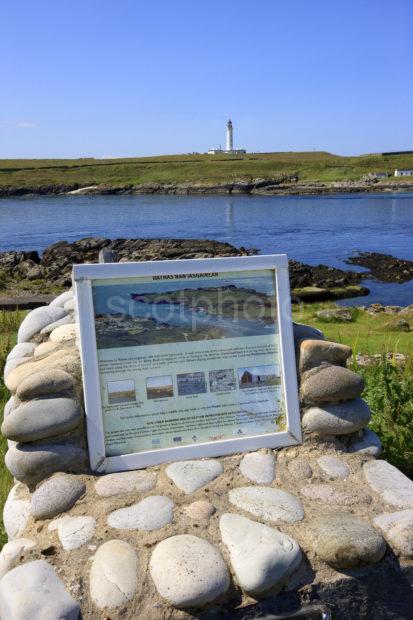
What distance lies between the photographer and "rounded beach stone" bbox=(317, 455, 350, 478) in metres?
3.60

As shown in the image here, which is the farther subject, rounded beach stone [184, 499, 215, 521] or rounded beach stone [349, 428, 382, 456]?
rounded beach stone [349, 428, 382, 456]

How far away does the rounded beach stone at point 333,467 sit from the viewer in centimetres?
360

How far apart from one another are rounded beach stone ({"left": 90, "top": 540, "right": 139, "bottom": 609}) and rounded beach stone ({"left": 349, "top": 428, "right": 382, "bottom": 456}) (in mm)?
1576

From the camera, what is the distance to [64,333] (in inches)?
168

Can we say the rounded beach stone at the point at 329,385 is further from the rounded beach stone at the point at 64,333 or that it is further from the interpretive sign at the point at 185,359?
the rounded beach stone at the point at 64,333

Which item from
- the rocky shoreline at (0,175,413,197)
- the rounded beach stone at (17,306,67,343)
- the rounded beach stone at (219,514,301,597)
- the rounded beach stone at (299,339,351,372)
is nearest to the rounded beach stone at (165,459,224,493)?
the rounded beach stone at (219,514,301,597)

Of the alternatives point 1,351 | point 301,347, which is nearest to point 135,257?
point 1,351

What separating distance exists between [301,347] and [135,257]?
87.5ft

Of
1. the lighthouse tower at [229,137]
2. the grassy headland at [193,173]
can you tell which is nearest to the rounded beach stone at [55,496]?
the grassy headland at [193,173]

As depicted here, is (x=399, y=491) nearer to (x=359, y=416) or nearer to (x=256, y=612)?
(x=359, y=416)

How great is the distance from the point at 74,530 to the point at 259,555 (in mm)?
865

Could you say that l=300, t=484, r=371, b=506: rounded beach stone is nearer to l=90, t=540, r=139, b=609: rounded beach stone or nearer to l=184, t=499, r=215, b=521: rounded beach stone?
l=184, t=499, r=215, b=521: rounded beach stone

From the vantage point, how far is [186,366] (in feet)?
11.7

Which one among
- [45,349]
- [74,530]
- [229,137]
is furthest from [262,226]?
[229,137]
